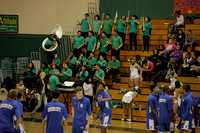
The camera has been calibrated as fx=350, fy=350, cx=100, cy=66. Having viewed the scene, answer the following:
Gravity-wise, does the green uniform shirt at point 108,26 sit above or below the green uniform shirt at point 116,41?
above

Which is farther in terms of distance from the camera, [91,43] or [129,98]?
[91,43]

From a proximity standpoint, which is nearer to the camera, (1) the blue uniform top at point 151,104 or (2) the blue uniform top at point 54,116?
(2) the blue uniform top at point 54,116

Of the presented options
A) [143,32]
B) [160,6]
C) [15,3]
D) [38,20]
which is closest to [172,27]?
[143,32]

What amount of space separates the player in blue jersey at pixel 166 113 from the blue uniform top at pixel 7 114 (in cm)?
404

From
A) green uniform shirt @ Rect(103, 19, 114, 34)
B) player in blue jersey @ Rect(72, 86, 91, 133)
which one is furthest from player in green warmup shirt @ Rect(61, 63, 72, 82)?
player in blue jersey @ Rect(72, 86, 91, 133)

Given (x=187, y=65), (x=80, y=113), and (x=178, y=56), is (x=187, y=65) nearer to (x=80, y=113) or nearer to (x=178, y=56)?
(x=178, y=56)

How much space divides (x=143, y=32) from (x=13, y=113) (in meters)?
12.1

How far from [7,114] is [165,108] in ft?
14.3

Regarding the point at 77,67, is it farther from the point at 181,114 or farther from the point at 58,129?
the point at 58,129

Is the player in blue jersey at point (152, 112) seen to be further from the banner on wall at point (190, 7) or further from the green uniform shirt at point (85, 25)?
the banner on wall at point (190, 7)

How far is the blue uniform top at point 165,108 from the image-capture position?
9688mm

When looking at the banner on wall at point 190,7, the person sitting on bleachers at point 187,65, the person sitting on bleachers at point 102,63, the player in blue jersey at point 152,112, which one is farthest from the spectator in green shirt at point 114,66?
the player in blue jersey at point 152,112

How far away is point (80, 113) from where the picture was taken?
852 cm

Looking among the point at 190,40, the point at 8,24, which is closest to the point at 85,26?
the point at 8,24
